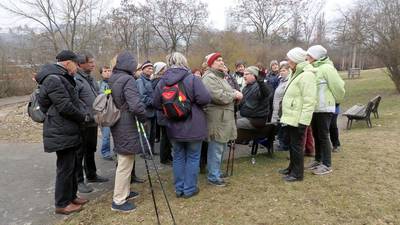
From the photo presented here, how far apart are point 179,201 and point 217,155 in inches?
31.6

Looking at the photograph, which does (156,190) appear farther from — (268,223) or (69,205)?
(268,223)

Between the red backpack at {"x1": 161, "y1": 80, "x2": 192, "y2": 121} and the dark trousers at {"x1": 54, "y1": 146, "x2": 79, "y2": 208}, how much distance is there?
1.21 meters

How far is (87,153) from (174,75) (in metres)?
2.00

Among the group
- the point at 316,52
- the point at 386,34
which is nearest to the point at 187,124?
the point at 316,52

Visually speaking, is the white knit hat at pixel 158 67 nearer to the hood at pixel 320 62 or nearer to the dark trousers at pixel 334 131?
the hood at pixel 320 62

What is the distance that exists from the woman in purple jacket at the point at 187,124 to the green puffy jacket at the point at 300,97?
117 cm

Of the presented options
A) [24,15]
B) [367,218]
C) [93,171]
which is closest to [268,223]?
[367,218]

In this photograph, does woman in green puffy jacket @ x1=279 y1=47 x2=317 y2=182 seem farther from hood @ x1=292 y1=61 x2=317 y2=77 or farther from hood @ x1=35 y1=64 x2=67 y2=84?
hood @ x1=35 y1=64 x2=67 y2=84

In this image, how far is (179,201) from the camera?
434 centimetres

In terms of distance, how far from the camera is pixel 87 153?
17.0 ft

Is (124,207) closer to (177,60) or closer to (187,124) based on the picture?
(187,124)

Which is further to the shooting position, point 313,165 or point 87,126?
point 313,165

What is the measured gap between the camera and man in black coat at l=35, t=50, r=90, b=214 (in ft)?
12.7

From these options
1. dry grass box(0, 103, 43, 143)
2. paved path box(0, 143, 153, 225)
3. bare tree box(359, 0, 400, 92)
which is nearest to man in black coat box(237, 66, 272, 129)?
paved path box(0, 143, 153, 225)
